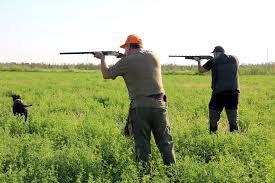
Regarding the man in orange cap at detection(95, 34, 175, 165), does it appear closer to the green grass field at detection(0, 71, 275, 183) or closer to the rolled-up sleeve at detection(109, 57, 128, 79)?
the rolled-up sleeve at detection(109, 57, 128, 79)

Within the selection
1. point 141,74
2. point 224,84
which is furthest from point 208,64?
point 141,74

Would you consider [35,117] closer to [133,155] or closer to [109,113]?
[109,113]

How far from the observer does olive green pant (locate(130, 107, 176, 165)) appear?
20.7 feet

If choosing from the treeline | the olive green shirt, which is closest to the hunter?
the olive green shirt

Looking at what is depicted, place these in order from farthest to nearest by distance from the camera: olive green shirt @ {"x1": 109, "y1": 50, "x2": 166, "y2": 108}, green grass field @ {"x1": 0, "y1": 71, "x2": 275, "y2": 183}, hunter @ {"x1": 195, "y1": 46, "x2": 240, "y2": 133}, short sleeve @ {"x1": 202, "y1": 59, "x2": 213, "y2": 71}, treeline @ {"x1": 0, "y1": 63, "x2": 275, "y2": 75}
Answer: treeline @ {"x1": 0, "y1": 63, "x2": 275, "y2": 75}
short sleeve @ {"x1": 202, "y1": 59, "x2": 213, "y2": 71}
hunter @ {"x1": 195, "y1": 46, "x2": 240, "y2": 133}
olive green shirt @ {"x1": 109, "y1": 50, "x2": 166, "y2": 108}
green grass field @ {"x1": 0, "y1": 71, "x2": 275, "y2": 183}

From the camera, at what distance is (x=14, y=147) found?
7496 mm

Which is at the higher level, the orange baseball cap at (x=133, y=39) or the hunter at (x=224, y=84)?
the orange baseball cap at (x=133, y=39)

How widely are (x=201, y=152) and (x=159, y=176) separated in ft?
5.50

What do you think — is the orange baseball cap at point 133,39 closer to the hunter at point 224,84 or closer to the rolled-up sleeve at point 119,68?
the rolled-up sleeve at point 119,68

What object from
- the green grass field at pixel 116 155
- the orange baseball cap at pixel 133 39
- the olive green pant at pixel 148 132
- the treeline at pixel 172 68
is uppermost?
the orange baseball cap at pixel 133 39

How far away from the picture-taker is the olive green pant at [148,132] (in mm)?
6324

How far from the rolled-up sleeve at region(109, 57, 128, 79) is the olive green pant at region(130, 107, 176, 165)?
1.96ft

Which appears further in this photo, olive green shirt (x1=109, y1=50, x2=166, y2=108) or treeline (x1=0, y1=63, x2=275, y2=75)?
treeline (x1=0, y1=63, x2=275, y2=75)

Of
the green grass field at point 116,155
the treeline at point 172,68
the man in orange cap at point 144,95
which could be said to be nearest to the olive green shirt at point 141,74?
the man in orange cap at point 144,95
